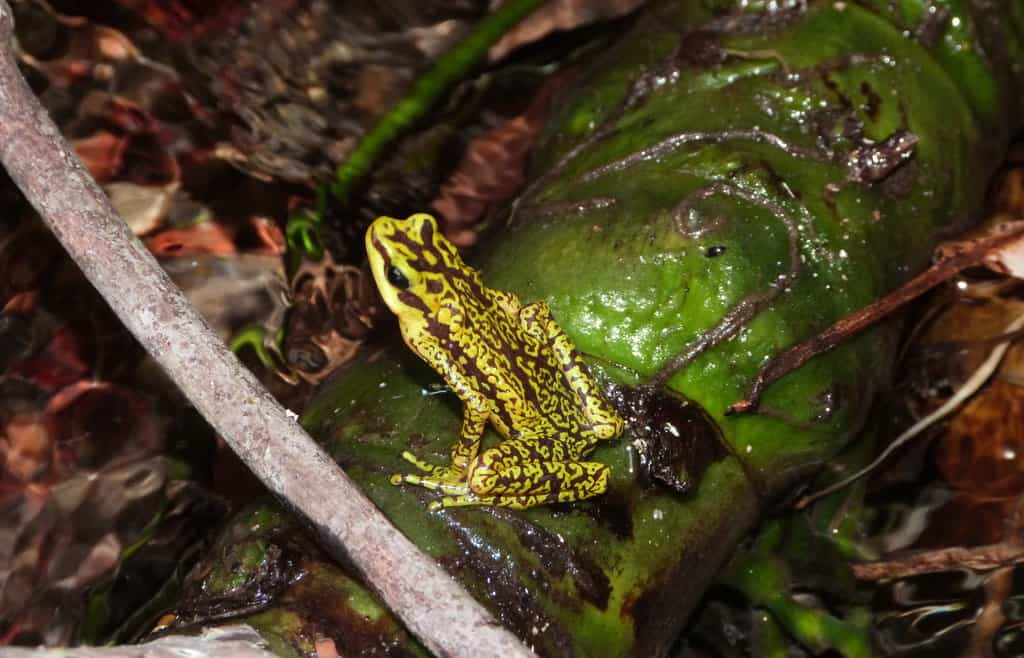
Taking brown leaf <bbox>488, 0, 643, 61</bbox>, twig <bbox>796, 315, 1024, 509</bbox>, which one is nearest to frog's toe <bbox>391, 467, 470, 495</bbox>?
twig <bbox>796, 315, 1024, 509</bbox>

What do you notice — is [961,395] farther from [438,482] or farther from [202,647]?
[202,647]

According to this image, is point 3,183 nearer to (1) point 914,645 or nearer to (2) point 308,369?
(2) point 308,369

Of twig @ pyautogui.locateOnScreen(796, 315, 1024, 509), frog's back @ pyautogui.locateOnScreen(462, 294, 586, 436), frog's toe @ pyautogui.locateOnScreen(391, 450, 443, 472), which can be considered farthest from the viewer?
twig @ pyautogui.locateOnScreen(796, 315, 1024, 509)

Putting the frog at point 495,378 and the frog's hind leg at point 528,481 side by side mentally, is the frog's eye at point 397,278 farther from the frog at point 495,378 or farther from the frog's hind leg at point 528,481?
the frog's hind leg at point 528,481

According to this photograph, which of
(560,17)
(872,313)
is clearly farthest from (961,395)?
(560,17)

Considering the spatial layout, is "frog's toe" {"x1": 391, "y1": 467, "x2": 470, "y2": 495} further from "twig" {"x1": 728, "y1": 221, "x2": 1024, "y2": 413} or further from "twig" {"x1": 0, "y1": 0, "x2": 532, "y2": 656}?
"twig" {"x1": 728, "y1": 221, "x2": 1024, "y2": 413}

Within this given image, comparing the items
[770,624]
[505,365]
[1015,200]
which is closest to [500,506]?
[505,365]
